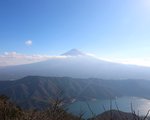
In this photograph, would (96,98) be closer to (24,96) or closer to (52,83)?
(52,83)

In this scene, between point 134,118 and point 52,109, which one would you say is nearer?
point 134,118

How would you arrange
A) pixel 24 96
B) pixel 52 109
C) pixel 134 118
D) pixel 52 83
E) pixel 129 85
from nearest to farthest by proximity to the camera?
1. pixel 134 118
2. pixel 52 109
3. pixel 24 96
4. pixel 52 83
5. pixel 129 85

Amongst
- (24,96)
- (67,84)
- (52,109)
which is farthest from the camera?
(67,84)

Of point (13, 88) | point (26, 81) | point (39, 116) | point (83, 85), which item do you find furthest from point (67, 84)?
point (39, 116)

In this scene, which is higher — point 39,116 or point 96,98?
point 39,116

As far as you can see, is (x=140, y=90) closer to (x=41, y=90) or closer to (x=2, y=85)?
(x=41, y=90)

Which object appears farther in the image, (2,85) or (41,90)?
(2,85)

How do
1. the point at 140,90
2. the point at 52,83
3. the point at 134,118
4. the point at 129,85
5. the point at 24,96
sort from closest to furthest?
the point at 134,118 < the point at 24,96 < the point at 52,83 < the point at 140,90 < the point at 129,85

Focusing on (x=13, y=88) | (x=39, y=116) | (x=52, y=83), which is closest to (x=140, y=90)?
(x=52, y=83)

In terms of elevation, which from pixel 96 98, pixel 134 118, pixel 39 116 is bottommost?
pixel 96 98
